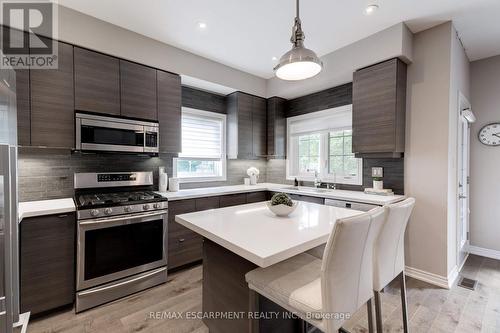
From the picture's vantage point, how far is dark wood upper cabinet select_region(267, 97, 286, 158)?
13.1 ft

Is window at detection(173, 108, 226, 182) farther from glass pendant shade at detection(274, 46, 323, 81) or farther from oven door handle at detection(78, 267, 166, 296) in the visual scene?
glass pendant shade at detection(274, 46, 323, 81)

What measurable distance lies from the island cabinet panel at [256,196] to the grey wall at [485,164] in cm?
311

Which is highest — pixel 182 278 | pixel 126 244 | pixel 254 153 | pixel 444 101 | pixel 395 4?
pixel 395 4

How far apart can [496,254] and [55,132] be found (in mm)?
5601

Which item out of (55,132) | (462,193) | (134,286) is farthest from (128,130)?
(462,193)

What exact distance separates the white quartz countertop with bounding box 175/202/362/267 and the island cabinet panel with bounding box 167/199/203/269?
0.97m

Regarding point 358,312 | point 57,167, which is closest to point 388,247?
point 358,312

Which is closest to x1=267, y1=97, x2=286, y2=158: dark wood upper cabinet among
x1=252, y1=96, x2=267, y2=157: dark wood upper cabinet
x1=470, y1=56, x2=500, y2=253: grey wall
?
x1=252, y1=96, x2=267, y2=157: dark wood upper cabinet

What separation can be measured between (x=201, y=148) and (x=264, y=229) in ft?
8.25

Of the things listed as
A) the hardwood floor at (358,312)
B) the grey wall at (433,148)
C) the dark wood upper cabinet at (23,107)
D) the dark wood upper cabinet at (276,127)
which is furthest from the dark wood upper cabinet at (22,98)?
the grey wall at (433,148)

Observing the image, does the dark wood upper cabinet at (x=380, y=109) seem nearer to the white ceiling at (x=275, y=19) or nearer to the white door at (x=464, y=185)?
the white ceiling at (x=275, y=19)

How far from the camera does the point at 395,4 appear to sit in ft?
6.95

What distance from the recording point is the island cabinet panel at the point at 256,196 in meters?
3.44

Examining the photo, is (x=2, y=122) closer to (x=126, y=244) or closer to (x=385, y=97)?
(x=126, y=244)
